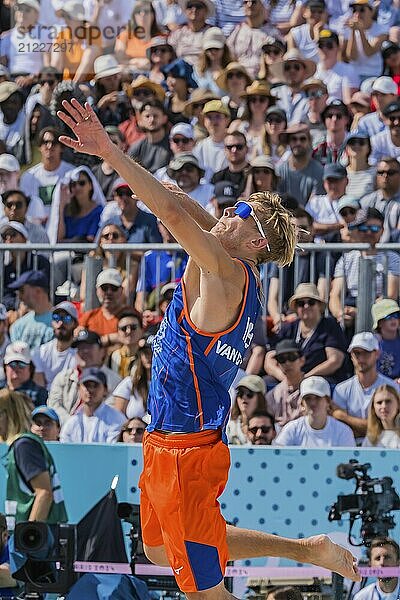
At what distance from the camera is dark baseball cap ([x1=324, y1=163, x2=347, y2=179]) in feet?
31.6

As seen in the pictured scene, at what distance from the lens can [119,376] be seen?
905cm

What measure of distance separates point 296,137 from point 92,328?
2.30 meters

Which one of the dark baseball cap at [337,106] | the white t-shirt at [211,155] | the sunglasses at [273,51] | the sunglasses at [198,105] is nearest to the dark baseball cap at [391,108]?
the dark baseball cap at [337,106]

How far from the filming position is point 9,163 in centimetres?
1074

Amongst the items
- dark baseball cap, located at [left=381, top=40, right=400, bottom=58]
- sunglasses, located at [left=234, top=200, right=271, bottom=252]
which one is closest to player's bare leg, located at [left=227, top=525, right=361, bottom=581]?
sunglasses, located at [left=234, top=200, right=271, bottom=252]

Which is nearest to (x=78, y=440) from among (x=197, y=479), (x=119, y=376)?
(x=119, y=376)

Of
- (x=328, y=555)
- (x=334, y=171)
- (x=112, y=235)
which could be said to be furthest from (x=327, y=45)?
(x=328, y=555)

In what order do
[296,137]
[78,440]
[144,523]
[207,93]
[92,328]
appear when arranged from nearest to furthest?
[144,523] → [78,440] → [92,328] → [296,137] → [207,93]

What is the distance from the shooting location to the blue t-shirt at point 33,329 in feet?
31.0

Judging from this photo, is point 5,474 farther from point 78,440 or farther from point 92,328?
point 92,328

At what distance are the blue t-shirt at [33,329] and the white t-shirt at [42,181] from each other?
1410mm

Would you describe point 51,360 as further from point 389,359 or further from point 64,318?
point 389,359

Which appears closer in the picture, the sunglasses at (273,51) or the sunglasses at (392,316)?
the sunglasses at (392,316)

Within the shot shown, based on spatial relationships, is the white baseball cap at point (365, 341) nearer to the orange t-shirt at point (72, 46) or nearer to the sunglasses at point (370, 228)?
the sunglasses at point (370, 228)
